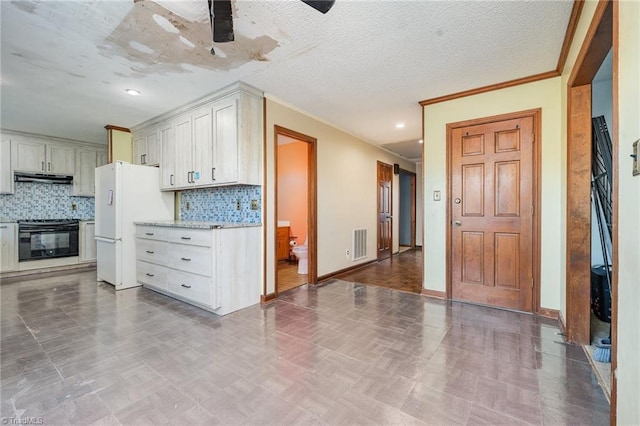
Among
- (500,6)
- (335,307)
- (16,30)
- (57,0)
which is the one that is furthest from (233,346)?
(500,6)

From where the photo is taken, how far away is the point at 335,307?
3.15 meters

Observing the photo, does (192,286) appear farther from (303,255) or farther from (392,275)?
(392,275)

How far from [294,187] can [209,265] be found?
3.28 m

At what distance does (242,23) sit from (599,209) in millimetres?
3302

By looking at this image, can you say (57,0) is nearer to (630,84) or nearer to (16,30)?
(16,30)

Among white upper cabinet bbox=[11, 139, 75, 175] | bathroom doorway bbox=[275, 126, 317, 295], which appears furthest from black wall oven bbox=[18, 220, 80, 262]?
bathroom doorway bbox=[275, 126, 317, 295]

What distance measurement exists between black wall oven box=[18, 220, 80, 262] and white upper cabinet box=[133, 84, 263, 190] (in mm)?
2644

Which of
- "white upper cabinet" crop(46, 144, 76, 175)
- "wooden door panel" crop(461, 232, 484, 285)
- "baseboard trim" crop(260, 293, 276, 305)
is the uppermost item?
"white upper cabinet" crop(46, 144, 76, 175)

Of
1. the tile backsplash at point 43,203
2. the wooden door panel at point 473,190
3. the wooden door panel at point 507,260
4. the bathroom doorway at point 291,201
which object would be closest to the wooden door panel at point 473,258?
the wooden door panel at point 507,260

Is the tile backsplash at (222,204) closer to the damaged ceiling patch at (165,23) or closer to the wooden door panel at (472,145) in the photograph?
the damaged ceiling patch at (165,23)

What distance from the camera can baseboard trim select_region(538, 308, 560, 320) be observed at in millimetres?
2781

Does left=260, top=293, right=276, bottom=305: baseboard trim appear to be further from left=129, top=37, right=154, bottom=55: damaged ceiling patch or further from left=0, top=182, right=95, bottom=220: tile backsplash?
left=0, top=182, right=95, bottom=220: tile backsplash

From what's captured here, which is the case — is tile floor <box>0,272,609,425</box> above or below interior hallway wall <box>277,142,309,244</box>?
below

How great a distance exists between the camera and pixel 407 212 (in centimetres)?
830
